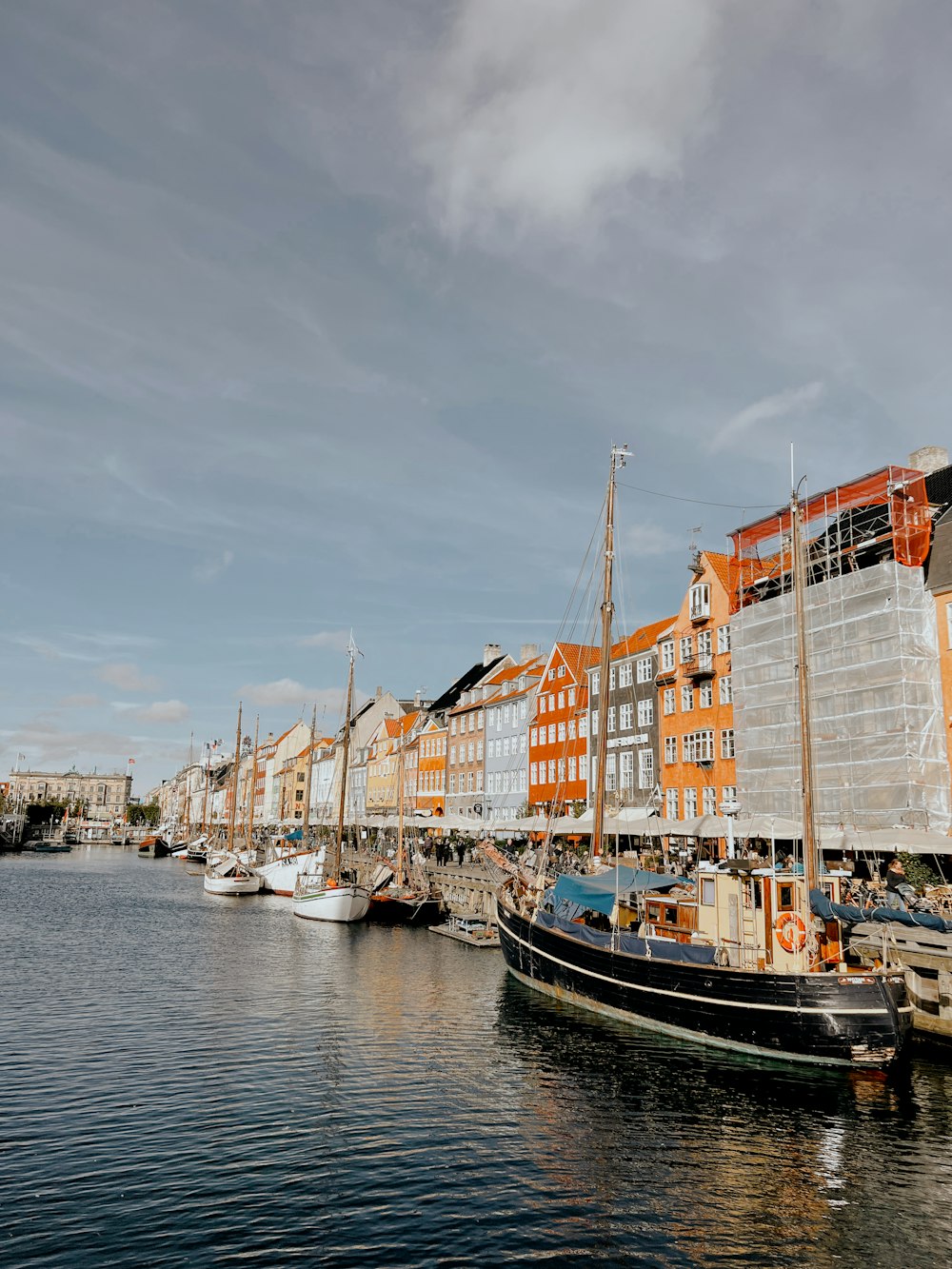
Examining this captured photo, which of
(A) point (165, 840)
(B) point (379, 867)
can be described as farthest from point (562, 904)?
(A) point (165, 840)

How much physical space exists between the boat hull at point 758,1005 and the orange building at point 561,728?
41876 mm

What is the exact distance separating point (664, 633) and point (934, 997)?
3887cm

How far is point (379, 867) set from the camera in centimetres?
7075

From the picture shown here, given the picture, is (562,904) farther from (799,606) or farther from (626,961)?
(799,606)

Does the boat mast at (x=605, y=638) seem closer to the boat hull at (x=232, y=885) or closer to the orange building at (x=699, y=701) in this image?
the orange building at (x=699, y=701)

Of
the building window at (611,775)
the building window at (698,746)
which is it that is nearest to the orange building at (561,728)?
the building window at (611,775)

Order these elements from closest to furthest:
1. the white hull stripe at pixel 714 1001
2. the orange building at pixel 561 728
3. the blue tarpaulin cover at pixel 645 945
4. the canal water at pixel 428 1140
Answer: the canal water at pixel 428 1140
the white hull stripe at pixel 714 1001
the blue tarpaulin cover at pixel 645 945
the orange building at pixel 561 728

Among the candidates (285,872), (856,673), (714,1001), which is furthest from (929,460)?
(285,872)

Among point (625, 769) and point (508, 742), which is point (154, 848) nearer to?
point (508, 742)

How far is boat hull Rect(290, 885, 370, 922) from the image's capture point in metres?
61.2

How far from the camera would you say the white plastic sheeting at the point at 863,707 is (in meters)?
43.3

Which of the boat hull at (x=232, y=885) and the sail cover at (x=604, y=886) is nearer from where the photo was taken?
the sail cover at (x=604, y=886)

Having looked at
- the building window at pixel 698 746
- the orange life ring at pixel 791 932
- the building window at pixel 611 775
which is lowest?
the orange life ring at pixel 791 932

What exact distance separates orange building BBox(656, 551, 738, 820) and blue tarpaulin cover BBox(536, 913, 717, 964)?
24657 mm
